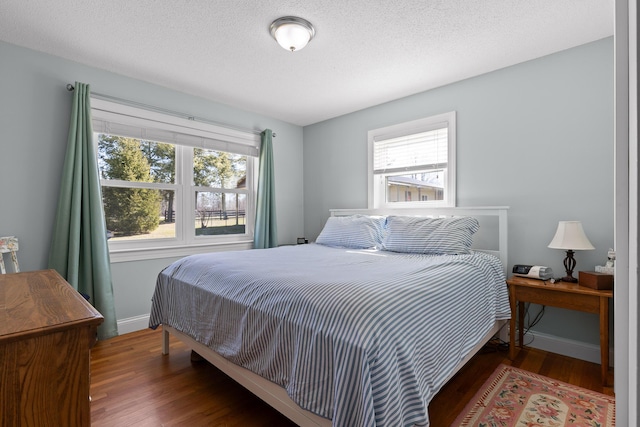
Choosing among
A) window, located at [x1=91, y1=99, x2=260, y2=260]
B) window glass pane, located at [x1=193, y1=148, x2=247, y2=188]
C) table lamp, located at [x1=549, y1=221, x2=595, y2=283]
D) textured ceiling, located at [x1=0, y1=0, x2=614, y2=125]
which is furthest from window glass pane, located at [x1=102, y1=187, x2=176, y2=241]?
table lamp, located at [x1=549, y1=221, x2=595, y2=283]

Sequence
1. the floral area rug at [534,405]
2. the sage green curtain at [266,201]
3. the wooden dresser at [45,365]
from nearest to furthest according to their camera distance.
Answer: the wooden dresser at [45,365] < the floral area rug at [534,405] < the sage green curtain at [266,201]

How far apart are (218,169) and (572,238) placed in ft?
11.0

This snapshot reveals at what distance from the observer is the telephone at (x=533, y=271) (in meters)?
2.38

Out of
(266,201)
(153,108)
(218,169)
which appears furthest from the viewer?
(266,201)

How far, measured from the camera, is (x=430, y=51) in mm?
2486

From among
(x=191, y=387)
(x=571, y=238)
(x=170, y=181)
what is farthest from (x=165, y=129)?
(x=571, y=238)

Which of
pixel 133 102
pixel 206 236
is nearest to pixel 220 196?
pixel 206 236

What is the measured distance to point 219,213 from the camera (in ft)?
12.3

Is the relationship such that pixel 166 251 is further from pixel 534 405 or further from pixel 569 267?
pixel 569 267

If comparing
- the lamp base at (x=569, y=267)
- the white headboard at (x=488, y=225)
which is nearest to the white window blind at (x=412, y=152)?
the white headboard at (x=488, y=225)

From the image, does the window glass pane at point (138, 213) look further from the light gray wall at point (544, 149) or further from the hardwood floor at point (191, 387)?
the light gray wall at point (544, 149)

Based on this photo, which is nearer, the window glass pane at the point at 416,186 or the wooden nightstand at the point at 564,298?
the wooden nightstand at the point at 564,298

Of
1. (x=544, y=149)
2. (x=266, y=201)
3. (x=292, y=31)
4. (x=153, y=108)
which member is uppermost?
(x=292, y=31)

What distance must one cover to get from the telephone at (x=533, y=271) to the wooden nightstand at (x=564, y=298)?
39mm
